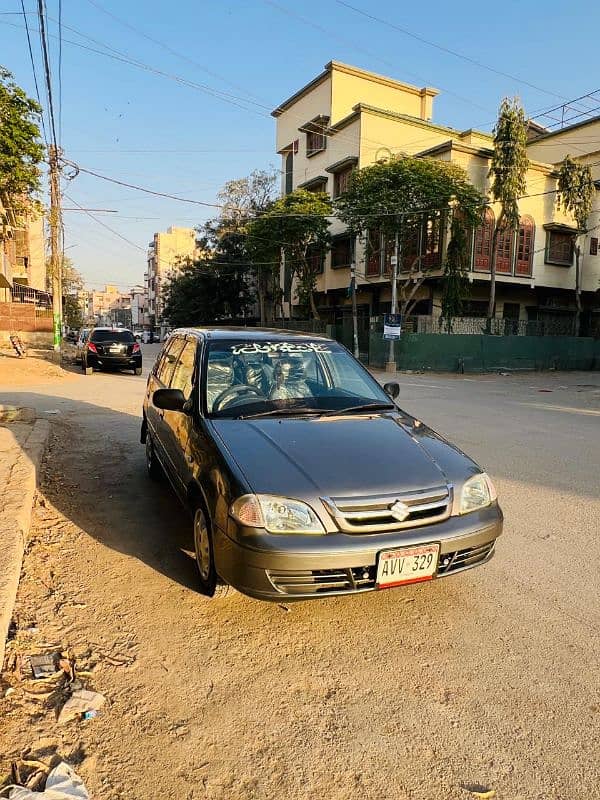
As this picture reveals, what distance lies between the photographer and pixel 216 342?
14.7 feet

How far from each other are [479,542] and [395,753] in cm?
127

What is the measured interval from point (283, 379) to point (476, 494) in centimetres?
173

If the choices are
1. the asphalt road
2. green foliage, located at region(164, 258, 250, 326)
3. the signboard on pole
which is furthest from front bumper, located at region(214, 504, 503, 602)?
green foliage, located at region(164, 258, 250, 326)

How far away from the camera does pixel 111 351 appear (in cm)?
1883

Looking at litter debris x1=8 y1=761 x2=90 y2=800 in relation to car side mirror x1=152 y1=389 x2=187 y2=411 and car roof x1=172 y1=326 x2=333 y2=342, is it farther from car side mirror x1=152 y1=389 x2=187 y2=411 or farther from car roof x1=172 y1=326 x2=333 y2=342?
car roof x1=172 y1=326 x2=333 y2=342

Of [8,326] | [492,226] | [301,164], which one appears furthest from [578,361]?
[8,326]

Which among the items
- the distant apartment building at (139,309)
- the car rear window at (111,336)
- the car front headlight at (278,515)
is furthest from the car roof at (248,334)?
the distant apartment building at (139,309)

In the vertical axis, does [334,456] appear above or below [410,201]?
below

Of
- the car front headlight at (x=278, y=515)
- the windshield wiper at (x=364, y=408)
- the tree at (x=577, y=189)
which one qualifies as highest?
the tree at (x=577, y=189)

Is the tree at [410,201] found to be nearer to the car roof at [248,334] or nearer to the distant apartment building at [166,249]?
the car roof at [248,334]

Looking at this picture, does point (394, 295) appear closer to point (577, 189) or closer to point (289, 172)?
point (577, 189)

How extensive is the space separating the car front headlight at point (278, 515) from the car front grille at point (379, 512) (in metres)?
0.11

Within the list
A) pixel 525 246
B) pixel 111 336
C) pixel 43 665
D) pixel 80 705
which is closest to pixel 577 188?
pixel 525 246

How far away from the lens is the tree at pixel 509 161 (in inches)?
1018
